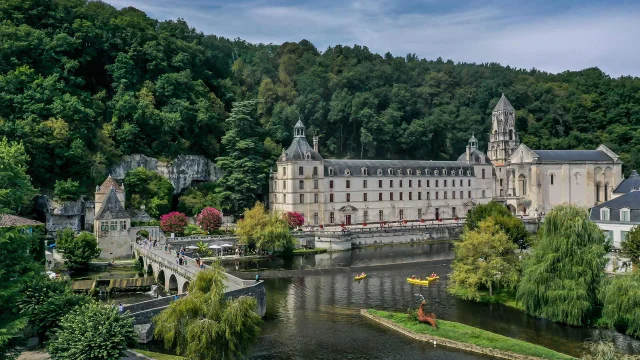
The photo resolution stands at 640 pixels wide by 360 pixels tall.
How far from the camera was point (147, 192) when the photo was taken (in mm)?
58625

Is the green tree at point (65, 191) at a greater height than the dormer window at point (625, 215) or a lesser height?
greater

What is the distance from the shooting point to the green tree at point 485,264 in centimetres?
3388

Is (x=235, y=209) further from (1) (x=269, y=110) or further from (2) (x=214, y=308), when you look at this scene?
(2) (x=214, y=308)

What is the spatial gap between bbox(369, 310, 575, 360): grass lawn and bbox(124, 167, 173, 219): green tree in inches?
1324

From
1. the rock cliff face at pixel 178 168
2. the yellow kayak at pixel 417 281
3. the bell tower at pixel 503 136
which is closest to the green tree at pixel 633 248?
the yellow kayak at pixel 417 281

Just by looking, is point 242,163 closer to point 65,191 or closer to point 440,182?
point 65,191

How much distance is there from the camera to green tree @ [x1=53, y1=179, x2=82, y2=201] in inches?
2079

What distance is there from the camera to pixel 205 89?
75.8 metres

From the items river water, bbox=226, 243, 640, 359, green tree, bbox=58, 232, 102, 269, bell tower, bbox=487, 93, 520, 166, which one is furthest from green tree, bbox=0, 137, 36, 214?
bell tower, bbox=487, 93, 520, 166

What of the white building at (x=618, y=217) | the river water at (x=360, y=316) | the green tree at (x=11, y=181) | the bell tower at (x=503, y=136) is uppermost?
the bell tower at (x=503, y=136)

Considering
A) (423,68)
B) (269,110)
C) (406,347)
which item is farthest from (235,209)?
(423,68)

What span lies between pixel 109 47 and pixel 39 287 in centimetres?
5389

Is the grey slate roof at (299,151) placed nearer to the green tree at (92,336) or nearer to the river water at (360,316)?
the river water at (360,316)

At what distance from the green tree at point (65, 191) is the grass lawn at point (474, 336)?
35509mm
